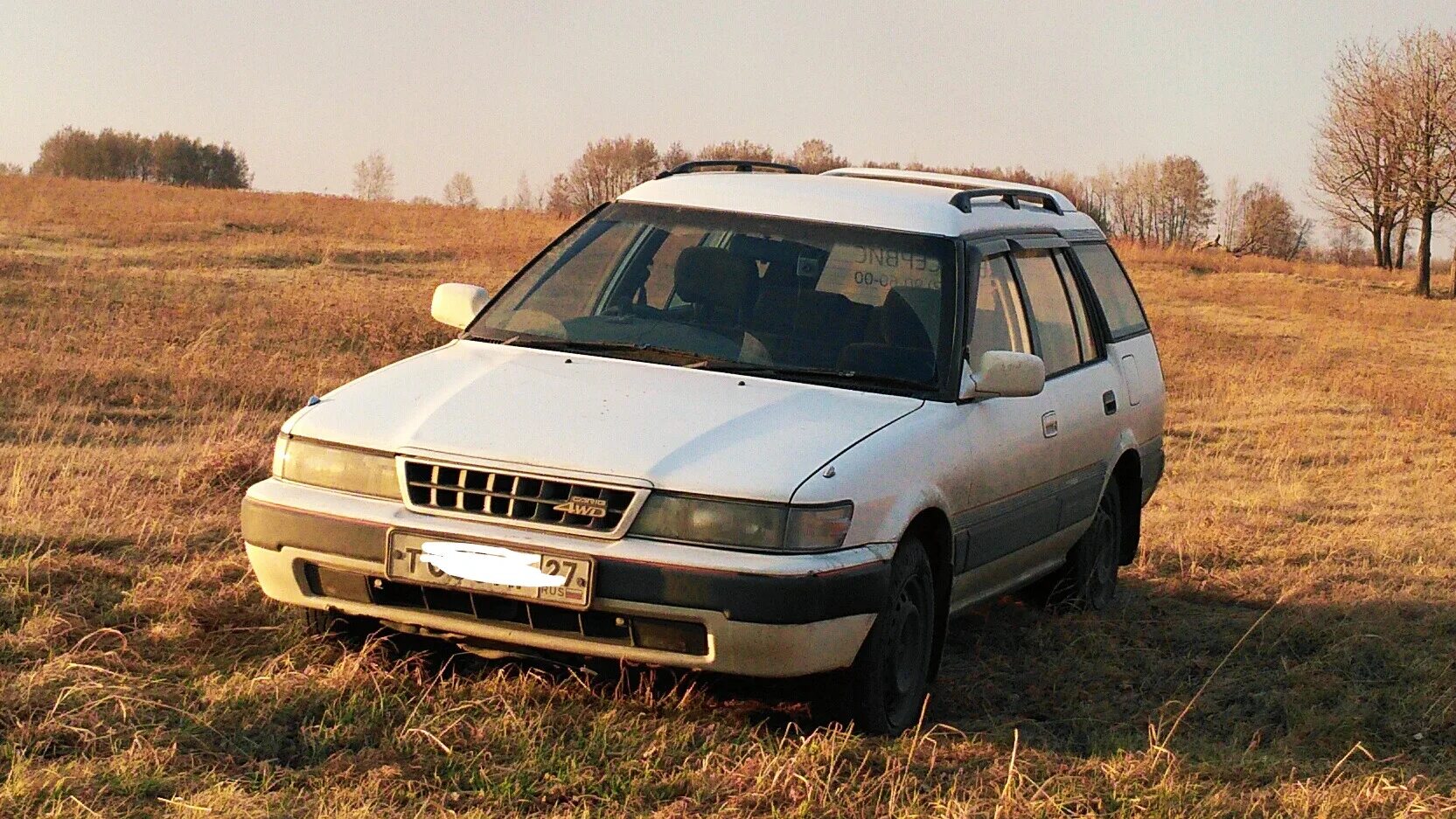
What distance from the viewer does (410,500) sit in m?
4.41

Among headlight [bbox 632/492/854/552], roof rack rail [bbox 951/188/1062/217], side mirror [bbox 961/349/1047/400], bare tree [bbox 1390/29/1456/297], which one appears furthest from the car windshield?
bare tree [bbox 1390/29/1456/297]

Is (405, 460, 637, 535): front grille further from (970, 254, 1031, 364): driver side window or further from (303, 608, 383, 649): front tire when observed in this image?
(970, 254, 1031, 364): driver side window

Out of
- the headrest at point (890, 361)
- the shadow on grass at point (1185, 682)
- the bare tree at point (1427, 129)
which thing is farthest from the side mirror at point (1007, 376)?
the bare tree at point (1427, 129)

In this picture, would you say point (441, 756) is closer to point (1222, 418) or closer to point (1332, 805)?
point (1332, 805)

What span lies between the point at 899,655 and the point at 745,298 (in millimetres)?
1327

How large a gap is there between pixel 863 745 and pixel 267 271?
63.5ft

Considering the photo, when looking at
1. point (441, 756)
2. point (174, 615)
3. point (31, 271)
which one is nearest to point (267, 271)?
point (31, 271)

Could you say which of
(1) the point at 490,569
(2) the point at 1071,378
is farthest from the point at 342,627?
(2) the point at 1071,378

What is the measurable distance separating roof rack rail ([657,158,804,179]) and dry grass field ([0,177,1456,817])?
1.99m

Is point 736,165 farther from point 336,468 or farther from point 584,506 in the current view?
point 584,506

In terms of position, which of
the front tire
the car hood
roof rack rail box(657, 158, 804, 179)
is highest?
roof rack rail box(657, 158, 804, 179)

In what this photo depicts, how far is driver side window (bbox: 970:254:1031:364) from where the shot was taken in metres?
5.55

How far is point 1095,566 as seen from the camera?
6902 mm

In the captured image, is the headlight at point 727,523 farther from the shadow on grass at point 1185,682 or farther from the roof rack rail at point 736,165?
the roof rack rail at point 736,165
